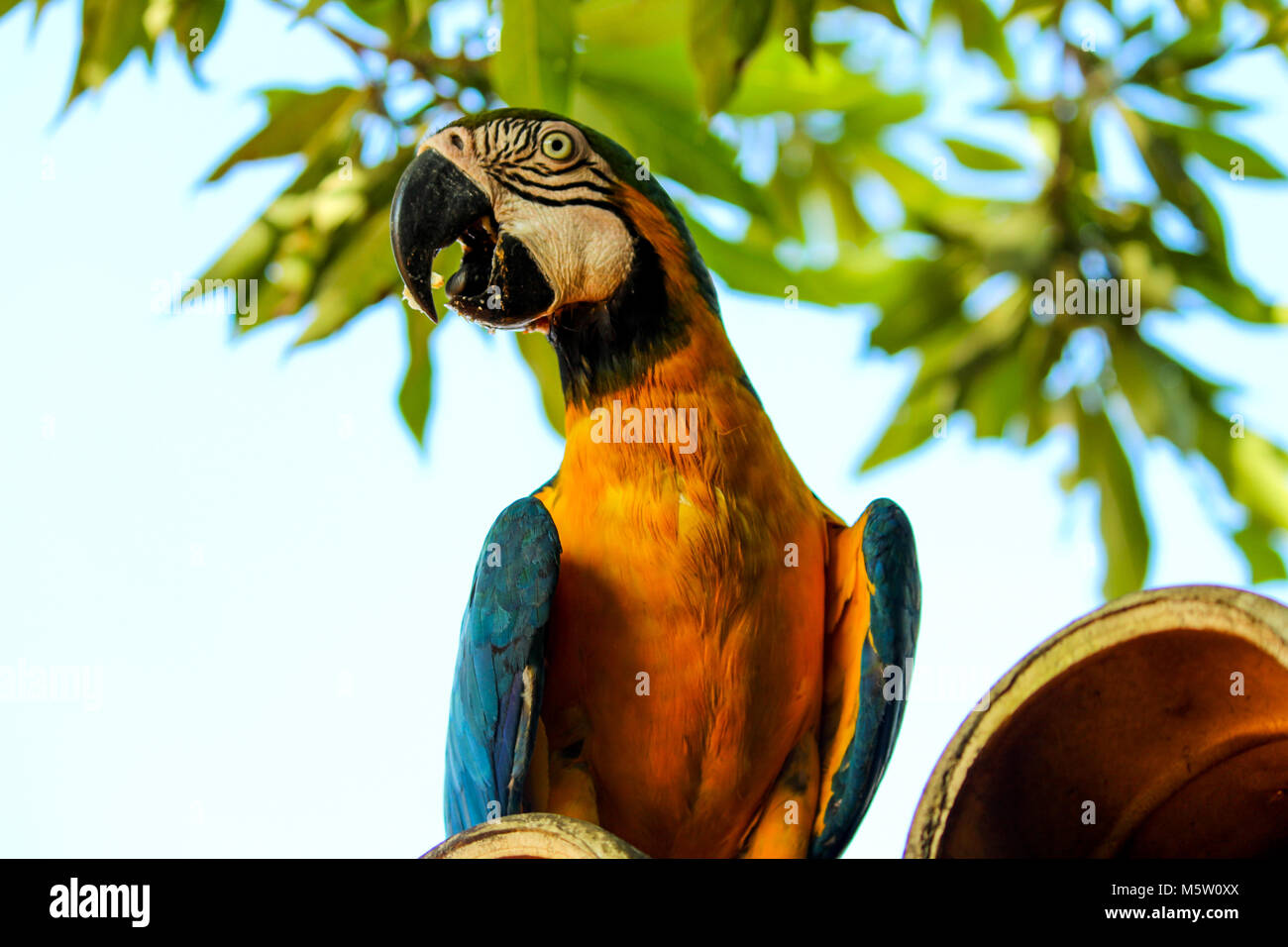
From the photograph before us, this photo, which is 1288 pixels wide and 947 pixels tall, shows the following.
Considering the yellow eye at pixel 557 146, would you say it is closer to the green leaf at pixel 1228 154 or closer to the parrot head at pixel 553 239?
the parrot head at pixel 553 239

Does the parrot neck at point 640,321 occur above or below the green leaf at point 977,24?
below

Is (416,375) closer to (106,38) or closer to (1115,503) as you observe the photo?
(106,38)

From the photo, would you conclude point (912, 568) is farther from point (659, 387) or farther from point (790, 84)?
point (790, 84)

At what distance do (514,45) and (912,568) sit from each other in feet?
4.52

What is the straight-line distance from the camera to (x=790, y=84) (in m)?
3.37

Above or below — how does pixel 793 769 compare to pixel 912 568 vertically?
below

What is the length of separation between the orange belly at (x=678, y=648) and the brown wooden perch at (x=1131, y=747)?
16.3 inches

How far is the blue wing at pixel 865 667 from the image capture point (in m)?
1.91

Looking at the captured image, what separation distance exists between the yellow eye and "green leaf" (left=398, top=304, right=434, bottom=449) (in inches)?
49.1

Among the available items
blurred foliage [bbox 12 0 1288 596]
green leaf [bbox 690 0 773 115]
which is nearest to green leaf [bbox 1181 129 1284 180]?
blurred foliage [bbox 12 0 1288 596]

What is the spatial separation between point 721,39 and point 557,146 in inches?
24.4

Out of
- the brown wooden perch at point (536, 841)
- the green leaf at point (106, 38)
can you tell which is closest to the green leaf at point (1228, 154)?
the green leaf at point (106, 38)

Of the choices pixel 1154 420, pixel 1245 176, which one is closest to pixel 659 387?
pixel 1154 420

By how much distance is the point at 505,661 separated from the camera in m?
1.86
